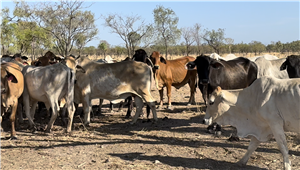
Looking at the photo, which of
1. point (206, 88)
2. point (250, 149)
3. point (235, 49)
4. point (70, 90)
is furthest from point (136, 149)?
point (235, 49)

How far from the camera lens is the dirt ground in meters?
4.96

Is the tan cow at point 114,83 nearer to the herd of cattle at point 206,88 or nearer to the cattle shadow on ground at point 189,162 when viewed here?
the herd of cattle at point 206,88

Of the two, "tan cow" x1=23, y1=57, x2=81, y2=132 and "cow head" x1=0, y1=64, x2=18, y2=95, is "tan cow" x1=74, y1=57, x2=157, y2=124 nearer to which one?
"tan cow" x1=23, y1=57, x2=81, y2=132

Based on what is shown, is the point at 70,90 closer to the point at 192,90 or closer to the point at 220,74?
the point at 220,74

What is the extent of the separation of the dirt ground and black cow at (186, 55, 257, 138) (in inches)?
38.6

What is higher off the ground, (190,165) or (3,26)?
(3,26)

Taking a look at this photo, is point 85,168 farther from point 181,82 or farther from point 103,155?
point 181,82

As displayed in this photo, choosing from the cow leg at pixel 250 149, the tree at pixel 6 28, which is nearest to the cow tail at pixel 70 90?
the cow leg at pixel 250 149

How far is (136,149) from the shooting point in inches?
228

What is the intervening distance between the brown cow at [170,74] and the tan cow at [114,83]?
2470 millimetres

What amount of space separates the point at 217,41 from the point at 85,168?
4202 cm

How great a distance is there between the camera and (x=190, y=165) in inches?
193

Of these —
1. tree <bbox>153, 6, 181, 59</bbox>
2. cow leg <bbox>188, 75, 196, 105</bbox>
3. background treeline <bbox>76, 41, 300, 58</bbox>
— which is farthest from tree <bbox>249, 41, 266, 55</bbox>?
cow leg <bbox>188, 75, 196, 105</bbox>

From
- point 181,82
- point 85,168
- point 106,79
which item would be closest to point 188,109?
point 181,82
